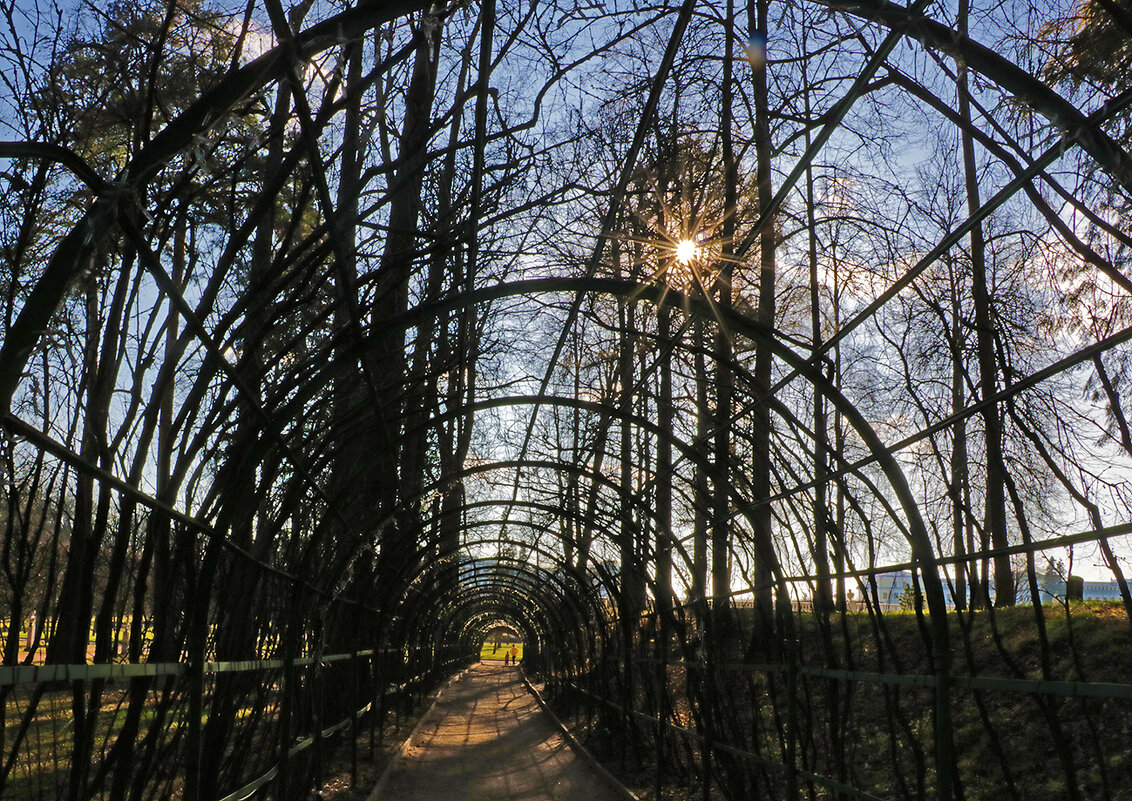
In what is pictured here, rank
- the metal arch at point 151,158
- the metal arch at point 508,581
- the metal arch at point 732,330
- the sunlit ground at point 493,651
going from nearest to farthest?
the metal arch at point 151,158 < the metal arch at point 732,330 < the metal arch at point 508,581 < the sunlit ground at point 493,651

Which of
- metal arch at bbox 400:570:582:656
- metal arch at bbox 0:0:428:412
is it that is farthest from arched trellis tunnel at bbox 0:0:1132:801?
metal arch at bbox 400:570:582:656

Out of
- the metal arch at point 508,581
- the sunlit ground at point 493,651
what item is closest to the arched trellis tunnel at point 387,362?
the metal arch at point 508,581

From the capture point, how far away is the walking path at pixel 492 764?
10047 millimetres

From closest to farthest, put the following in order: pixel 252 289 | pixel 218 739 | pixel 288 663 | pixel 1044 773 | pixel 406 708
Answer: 1. pixel 252 289
2. pixel 218 739
3. pixel 288 663
4. pixel 1044 773
5. pixel 406 708

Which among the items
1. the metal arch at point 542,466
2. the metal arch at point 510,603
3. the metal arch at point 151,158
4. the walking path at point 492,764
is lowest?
the walking path at point 492,764

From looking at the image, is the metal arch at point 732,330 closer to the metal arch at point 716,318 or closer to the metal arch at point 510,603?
the metal arch at point 716,318

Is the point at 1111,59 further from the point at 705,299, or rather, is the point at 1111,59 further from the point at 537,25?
the point at 537,25

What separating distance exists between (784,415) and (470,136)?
219 cm

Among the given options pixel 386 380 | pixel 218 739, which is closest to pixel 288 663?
pixel 218 739

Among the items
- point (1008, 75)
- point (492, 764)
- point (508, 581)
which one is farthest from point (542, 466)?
point (508, 581)

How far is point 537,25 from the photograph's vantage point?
4.70 m

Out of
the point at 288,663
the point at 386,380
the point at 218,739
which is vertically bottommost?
the point at 218,739

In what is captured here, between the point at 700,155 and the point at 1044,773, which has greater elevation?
the point at 700,155

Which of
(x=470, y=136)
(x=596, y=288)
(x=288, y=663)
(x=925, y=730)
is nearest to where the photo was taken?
(x=596, y=288)
